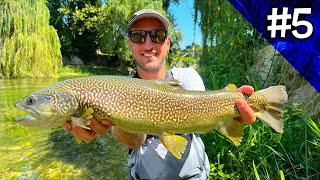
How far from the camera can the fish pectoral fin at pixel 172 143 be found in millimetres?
3047

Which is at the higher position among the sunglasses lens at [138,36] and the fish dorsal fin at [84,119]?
the sunglasses lens at [138,36]

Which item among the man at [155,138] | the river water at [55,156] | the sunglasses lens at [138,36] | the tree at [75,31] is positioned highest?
the tree at [75,31]

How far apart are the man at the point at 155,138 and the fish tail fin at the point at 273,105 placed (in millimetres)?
675

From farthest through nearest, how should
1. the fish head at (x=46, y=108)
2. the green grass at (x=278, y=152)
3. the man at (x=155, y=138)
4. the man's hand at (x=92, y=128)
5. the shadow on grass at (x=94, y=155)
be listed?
the shadow on grass at (x=94, y=155)
the green grass at (x=278, y=152)
the man at (x=155, y=138)
the man's hand at (x=92, y=128)
the fish head at (x=46, y=108)

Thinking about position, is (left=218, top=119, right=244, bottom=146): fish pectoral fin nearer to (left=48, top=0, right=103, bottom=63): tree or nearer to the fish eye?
the fish eye

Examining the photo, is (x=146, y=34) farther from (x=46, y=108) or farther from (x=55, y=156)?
(x=55, y=156)

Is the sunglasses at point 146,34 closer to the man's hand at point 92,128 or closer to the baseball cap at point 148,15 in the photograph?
the baseball cap at point 148,15

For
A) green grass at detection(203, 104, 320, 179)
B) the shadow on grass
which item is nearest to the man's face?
green grass at detection(203, 104, 320, 179)

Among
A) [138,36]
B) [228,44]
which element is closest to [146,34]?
[138,36]

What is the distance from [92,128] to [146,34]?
1066 mm

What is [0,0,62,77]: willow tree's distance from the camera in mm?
24922

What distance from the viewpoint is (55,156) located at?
863cm

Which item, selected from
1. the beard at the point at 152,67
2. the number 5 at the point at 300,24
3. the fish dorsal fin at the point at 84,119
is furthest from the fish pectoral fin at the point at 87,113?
the number 5 at the point at 300,24

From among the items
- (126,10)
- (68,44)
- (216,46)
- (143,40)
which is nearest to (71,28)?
(68,44)
